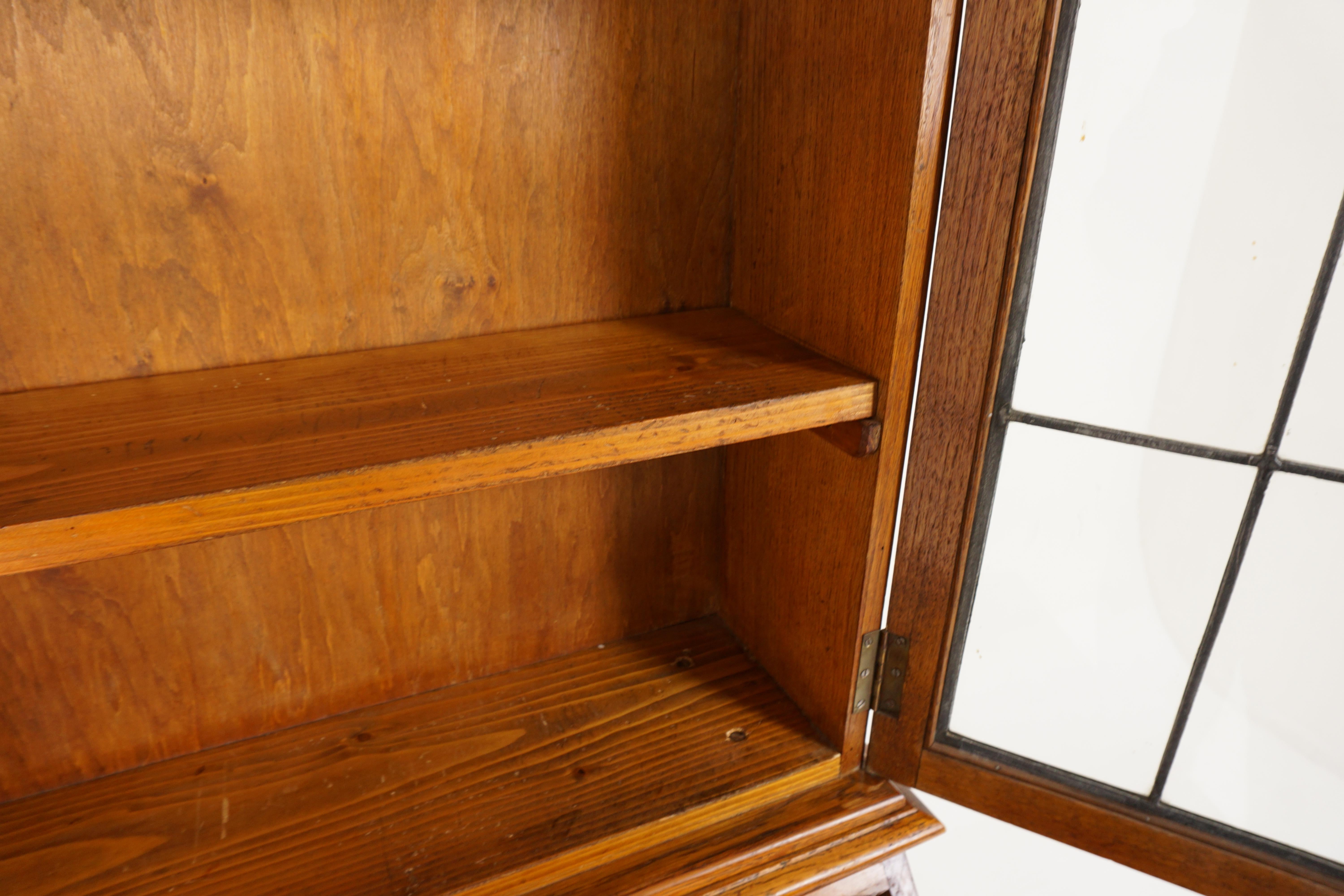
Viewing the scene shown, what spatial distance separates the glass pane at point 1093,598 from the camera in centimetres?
80

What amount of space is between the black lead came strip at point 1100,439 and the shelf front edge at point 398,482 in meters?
0.15

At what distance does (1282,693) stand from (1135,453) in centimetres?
28

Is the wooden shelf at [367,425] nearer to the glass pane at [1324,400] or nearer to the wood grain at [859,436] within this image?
the wood grain at [859,436]

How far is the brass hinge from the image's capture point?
35.9 inches

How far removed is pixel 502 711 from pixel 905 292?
2.20 feet

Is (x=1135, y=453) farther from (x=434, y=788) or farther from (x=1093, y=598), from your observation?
(x=434, y=788)

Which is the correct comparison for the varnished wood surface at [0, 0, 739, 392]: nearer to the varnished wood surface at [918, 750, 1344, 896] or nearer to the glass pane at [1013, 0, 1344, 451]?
the glass pane at [1013, 0, 1344, 451]

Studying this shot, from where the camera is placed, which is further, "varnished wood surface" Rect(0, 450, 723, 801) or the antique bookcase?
"varnished wood surface" Rect(0, 450, 723, 801)

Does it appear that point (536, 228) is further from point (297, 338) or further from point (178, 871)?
point (178, 871)

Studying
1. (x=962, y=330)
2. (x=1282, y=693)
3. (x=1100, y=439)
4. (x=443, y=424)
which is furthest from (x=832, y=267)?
(x=1282, y=693)

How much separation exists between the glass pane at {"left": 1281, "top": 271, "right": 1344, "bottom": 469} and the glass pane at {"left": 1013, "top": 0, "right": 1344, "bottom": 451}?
0.06 ft

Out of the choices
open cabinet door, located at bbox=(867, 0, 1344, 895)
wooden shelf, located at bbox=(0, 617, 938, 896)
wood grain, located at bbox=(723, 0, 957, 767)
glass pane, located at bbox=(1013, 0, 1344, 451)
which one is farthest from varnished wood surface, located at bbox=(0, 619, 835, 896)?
glass pane, located at bbox=(1013, 0, 1344, 451)

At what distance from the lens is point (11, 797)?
0.88 metres

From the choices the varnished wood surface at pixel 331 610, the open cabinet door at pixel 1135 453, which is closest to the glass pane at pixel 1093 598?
the open cabinet door at pixel 1135 453
